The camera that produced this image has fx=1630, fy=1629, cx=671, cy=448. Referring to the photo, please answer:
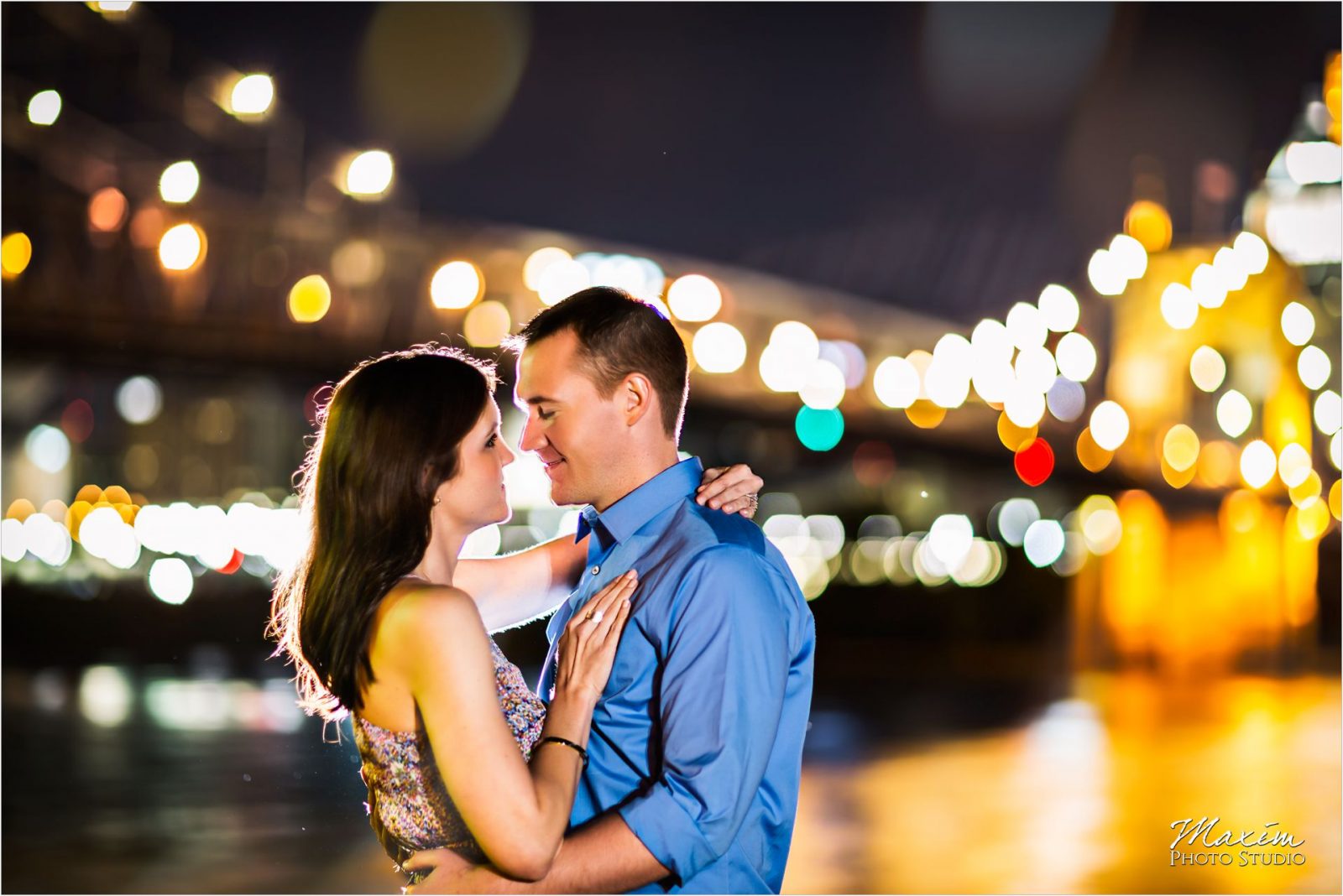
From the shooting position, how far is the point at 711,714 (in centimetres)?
253

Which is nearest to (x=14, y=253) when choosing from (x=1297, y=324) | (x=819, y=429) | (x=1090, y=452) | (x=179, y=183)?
(x=179, y=183)

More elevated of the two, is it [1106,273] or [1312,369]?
[1106,273]

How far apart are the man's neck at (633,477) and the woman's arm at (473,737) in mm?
422

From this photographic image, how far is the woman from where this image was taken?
247 cm

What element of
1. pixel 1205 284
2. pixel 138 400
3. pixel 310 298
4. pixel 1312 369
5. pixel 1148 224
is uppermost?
pixel 1148 224

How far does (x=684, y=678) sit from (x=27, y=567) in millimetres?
29069

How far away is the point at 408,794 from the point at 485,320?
47.5 m

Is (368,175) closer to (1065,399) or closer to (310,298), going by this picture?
(310,298)

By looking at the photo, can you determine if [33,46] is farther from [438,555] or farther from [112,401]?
[438,555]

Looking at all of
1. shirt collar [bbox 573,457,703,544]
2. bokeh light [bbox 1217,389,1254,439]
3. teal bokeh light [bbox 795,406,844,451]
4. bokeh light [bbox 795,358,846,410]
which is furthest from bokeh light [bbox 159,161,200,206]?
bokeh light [bbox 1217,389,1254,439]

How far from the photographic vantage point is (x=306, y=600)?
2691mm

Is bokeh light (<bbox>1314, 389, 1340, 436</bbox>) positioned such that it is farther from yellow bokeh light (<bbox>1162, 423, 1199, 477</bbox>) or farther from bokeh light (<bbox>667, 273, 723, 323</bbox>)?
bokeh light (<bbox>667, 273, 723, 323</bbox>)

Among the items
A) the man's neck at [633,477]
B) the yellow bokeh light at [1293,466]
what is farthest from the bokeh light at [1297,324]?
the man's neck at [633,477]

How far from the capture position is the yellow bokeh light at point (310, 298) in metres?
45.2
